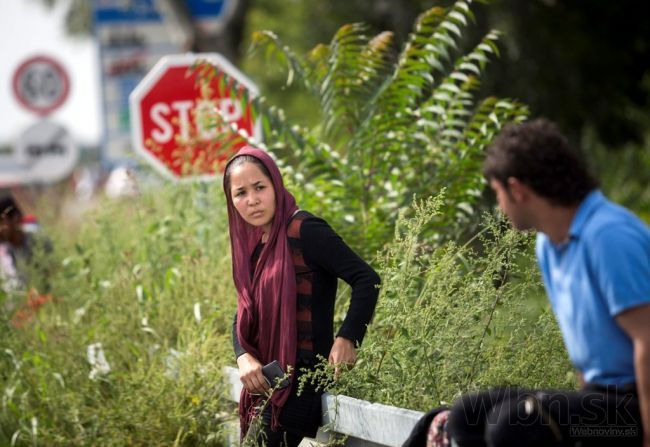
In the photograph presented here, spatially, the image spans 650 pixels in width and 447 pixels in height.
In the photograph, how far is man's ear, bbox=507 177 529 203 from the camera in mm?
3832

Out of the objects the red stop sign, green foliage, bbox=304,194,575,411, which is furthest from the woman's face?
the red stop sign

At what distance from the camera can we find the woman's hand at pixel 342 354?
4988 millimetres

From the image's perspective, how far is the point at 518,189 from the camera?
12.6ft

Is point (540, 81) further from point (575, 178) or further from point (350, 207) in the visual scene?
point (575, 178)

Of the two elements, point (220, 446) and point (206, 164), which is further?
point (206, 164)

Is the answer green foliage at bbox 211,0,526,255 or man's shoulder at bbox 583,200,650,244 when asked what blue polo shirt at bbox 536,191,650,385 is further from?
green foliage at bbox 211,0,526,255

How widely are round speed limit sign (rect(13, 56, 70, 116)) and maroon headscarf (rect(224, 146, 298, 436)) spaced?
12017mm

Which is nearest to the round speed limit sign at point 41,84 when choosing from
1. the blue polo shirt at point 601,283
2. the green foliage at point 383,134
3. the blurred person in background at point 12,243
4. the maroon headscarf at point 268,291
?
the blurred person in background at point 12,243

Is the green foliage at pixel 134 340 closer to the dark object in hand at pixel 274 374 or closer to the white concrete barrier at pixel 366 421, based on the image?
the dark object in hand at pixel 274 374

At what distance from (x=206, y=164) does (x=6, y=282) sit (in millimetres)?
1671

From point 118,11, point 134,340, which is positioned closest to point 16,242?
point 134,340

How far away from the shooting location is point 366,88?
7562mm

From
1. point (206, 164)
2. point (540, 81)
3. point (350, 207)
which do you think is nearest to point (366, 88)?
point (350, 207)

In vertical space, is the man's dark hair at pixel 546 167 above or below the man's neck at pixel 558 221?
above
